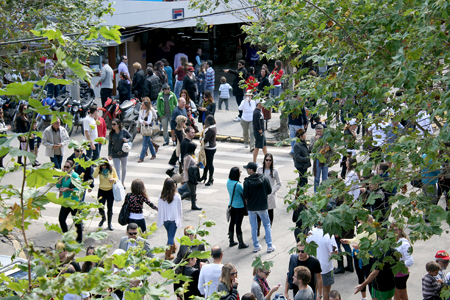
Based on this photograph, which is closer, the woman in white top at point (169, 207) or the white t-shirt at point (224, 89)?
the woman in white top at point (169, 207)

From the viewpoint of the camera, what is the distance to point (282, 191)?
13578 mm

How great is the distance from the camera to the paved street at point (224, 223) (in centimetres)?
957

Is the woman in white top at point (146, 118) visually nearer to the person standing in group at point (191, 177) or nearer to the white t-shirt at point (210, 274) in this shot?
the person standing in group at point (191, 177)

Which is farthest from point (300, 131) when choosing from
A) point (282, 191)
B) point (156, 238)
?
point (156, 238)

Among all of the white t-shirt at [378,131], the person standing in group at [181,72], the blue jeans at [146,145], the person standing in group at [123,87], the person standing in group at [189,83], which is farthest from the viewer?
the person standing in group at [181,72]

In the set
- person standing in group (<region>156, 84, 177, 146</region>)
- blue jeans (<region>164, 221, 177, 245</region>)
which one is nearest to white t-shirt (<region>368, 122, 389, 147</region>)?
blue jeans (<region>164, 221, 177, 245</region>)

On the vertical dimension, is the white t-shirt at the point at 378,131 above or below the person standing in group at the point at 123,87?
below

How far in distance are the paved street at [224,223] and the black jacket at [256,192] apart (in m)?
0.93

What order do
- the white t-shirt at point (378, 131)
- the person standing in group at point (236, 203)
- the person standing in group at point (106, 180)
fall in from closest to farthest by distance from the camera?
the white t-shirt at point (378, 131) < the person standing in group at point (236, 203) < the person standing in group at point (106, 180)

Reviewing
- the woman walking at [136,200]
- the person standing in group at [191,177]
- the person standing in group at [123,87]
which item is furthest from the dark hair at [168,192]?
the person standing in group at [123,87]

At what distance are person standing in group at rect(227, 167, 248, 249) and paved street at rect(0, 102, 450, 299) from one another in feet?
0.94

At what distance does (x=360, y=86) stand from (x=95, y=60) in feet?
63.6

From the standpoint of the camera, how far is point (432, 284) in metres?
7.46

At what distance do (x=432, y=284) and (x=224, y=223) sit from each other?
5.31 meters
